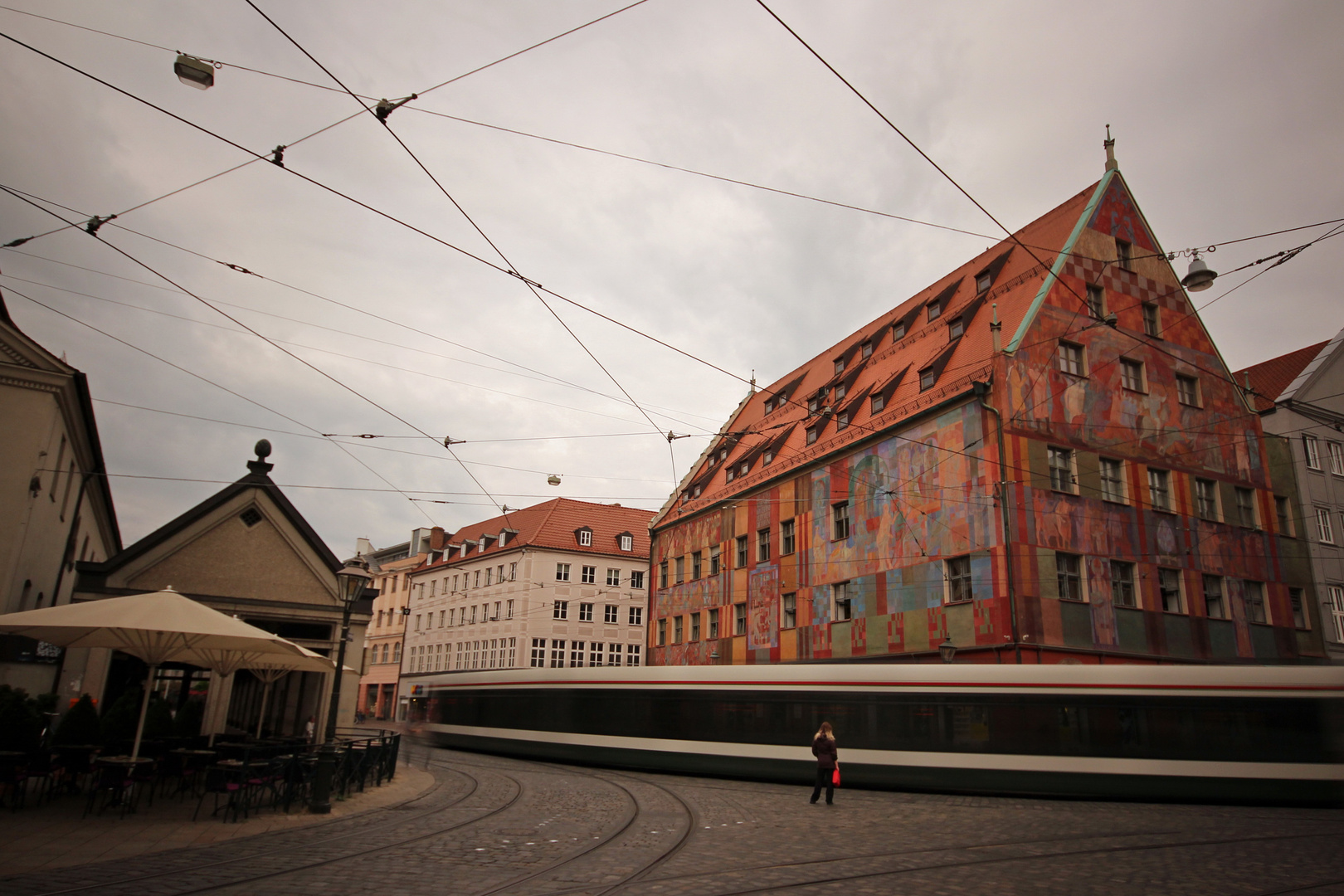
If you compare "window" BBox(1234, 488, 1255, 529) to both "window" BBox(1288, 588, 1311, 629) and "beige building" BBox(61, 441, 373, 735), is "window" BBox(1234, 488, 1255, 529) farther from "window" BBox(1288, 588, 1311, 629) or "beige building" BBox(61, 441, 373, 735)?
"beige building" BBox(61, 441, 373, 735)

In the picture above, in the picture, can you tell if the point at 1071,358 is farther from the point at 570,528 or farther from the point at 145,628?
the point at 570,528

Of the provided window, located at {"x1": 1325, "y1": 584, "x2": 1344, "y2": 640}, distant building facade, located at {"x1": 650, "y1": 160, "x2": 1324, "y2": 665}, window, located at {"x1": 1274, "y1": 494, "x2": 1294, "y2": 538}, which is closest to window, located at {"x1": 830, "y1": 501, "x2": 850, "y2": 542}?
distant building facade, located at {"x1": 650, "y1": 160, "x2": 1324, "y2": 665}

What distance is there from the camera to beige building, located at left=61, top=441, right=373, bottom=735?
72.1 feet

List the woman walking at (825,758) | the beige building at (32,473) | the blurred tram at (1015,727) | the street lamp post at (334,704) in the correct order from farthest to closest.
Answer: the beige building at (32,473) → the woman walking at (825,758) → the blurred tram at (1015,727) → the street lamp post at (334,704)

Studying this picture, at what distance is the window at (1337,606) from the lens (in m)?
28.2

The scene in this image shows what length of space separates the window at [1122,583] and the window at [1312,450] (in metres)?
11.6

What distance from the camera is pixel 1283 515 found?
28.7 meters

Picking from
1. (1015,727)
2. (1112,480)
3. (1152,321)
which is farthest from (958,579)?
(1152,321)

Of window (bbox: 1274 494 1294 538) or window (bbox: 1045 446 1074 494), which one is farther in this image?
window (bbox: 1274 494 1294 538)

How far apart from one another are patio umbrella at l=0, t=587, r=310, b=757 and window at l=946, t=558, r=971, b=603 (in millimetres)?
16825

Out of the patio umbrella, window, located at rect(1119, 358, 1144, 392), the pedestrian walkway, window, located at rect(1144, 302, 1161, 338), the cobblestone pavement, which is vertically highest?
window, located at rect(1144, 302, 1161, 338)

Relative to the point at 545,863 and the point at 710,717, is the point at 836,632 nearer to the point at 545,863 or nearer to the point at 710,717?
the point at 710,717

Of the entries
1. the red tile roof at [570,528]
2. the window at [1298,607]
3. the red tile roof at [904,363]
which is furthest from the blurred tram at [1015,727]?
the red tile roof at [570,528]

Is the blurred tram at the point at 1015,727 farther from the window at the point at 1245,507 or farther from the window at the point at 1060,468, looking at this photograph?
the window at the point at 1245,507
